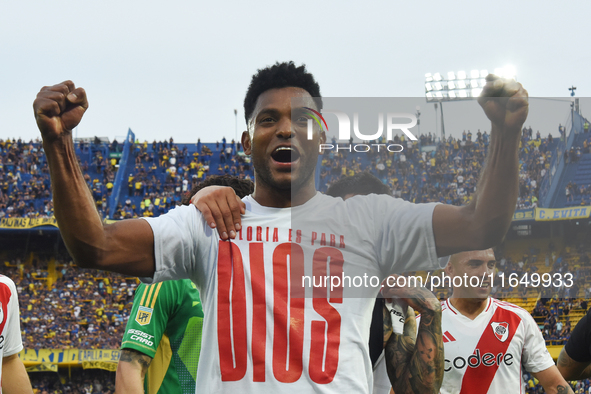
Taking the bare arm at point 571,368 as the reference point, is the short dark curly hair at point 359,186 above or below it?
above

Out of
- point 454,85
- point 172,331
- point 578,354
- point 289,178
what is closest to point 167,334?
point 172,331

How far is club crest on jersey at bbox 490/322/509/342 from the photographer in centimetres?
473

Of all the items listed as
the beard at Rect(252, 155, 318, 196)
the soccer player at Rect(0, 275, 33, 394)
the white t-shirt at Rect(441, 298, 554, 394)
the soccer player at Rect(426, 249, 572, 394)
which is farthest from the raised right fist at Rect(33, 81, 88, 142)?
the white t-shirt at Rect(441, 298, 554, 394)

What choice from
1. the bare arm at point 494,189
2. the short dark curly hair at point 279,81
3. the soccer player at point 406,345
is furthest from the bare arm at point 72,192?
the soccer player at point 406,345

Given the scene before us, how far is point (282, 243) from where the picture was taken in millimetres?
2262

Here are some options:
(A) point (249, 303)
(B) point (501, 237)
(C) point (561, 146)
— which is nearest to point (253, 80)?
(A) point (249, 303)

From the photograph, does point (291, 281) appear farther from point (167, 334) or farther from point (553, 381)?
point (553, 381)

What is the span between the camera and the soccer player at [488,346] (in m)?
4.56

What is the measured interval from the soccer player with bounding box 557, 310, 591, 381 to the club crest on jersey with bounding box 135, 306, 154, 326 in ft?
10.9

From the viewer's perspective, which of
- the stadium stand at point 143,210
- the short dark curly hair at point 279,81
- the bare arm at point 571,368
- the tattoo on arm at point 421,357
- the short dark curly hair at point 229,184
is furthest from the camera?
the stadium stand at point 143,210

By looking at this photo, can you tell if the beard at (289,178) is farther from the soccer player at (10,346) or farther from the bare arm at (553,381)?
the bare arm at (553,381)

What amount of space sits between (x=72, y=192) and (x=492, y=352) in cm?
381

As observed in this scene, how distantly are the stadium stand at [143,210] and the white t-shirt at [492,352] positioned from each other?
738 cm
